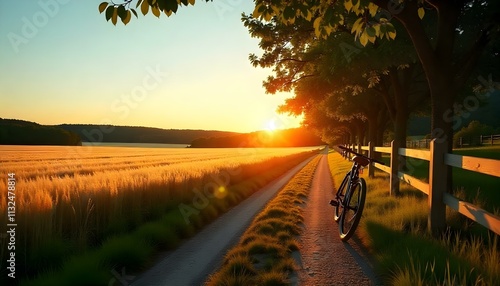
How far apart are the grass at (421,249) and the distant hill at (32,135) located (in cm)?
8766

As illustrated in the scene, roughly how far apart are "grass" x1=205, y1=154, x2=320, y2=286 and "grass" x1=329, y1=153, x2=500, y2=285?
5.31ft

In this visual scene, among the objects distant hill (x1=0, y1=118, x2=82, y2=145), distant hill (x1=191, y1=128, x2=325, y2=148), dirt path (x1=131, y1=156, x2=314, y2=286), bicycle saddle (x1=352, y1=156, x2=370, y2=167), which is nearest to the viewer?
dirt path (x1=131, y1=156, x2=314, y2=286)

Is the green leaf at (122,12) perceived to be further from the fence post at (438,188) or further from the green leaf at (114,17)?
the fence post at (438,188)

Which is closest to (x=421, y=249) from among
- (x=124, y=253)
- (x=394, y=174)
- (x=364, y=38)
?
(x=364, y=38)

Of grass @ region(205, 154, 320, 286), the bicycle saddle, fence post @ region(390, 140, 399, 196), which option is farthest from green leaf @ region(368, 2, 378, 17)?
fence post @ region(390, 140, 399, 196)

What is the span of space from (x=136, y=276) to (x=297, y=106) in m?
20.1

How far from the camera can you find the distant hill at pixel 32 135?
256ft

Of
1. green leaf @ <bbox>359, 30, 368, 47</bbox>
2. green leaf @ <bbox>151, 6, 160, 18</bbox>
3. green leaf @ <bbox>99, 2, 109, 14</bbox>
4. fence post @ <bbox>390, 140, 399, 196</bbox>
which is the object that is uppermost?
green leaf @ <bbox>151, 6, 160, 18</bbox>

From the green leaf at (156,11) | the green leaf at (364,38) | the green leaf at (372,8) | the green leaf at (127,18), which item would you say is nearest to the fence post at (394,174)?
the green leaf at (372,8)

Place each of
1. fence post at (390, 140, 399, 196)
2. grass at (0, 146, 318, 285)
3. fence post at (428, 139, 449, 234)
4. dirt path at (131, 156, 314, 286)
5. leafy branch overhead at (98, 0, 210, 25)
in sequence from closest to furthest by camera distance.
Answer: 1. leafy branch overhead at (98, 0, 210, 25)
2. dirt path at (131, 156, 314, 286)
3. grass at (0, 146, 318, 285)
4. fence post at (428, 139, 449, 234)
5. fence post at (390, 140, 399, 196)

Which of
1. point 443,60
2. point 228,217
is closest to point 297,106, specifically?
point 228,217

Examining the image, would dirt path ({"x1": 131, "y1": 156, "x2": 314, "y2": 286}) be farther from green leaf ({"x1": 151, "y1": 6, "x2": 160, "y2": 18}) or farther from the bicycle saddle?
green leaf ({"x1": 151, "y1": 6, "x2": 160, "y2": 18})

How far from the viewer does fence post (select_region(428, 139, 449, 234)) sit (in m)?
6.52

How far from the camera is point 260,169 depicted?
86.9 feet
